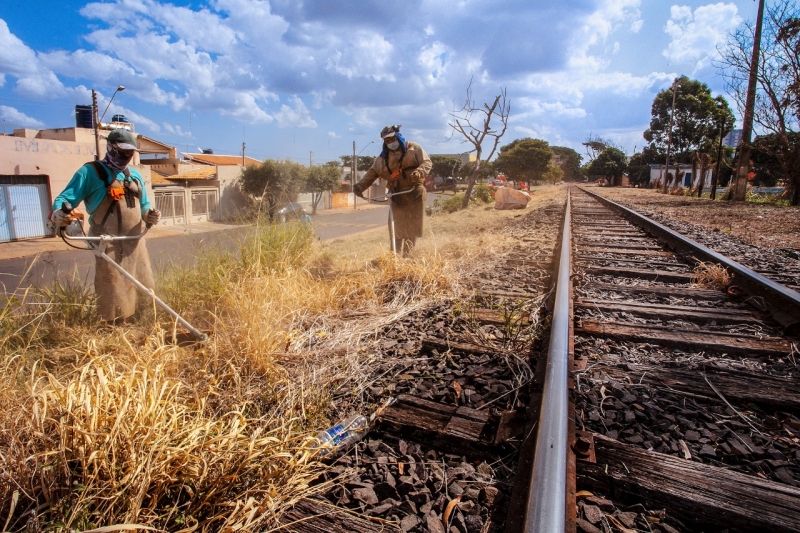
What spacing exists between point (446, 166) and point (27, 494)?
75505 millimetres

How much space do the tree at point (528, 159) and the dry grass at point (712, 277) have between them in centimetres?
5155

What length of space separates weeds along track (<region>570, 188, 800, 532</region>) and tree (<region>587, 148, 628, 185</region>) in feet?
228

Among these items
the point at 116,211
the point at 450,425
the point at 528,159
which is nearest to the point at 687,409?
the point at 450,425

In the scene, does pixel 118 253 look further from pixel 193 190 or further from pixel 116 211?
pixel 193 190

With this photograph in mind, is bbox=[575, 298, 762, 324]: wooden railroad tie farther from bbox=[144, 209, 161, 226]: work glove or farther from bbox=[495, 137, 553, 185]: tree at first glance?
bbox=[495, 137, 553, 185]: tree

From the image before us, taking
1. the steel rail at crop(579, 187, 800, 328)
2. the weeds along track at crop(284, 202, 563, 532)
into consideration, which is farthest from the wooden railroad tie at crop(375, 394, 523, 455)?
the steel rail at crop(579, 187, 800, 328)

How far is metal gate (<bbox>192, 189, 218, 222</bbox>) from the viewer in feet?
107

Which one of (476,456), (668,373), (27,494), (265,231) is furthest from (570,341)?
(265,231)

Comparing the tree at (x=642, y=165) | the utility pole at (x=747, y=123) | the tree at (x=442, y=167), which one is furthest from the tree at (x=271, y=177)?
the tree at (x=642, y=165)

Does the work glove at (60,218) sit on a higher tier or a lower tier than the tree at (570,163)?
lower

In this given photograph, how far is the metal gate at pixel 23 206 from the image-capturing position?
21797mm

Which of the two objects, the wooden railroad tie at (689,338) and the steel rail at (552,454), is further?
the wooden railroad tie at (689,338)

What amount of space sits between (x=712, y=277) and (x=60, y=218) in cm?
548

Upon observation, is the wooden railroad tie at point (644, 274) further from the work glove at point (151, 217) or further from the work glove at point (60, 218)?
the work glove at point (60, 218)
